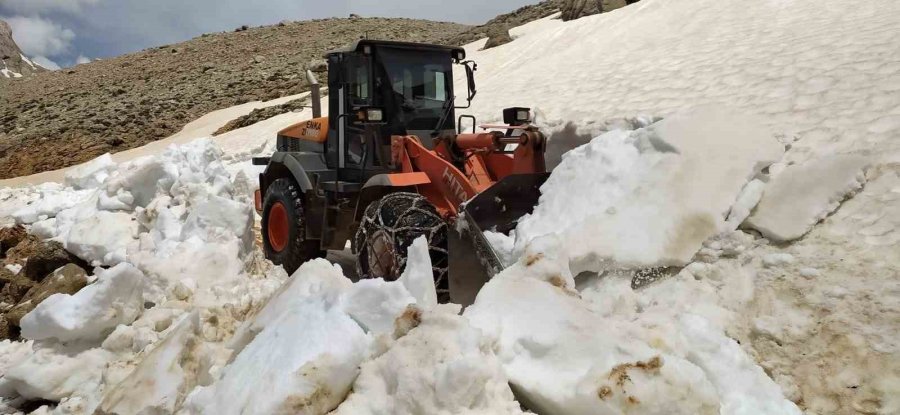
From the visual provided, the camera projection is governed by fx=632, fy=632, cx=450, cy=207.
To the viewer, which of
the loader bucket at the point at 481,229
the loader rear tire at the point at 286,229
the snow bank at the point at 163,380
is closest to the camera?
the snow bank at the point at 163,380

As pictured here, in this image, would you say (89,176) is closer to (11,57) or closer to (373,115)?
(373,115)

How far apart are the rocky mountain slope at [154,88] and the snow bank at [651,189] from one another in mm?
17322

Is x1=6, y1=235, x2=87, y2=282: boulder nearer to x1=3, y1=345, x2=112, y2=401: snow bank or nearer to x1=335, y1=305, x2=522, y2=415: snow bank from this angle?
x1=3, y1=345, x2=112, y2=401: snow bank

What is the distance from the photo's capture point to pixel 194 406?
2.63 metres

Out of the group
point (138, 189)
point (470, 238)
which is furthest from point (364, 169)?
point (138, 189)

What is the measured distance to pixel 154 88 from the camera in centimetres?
2814

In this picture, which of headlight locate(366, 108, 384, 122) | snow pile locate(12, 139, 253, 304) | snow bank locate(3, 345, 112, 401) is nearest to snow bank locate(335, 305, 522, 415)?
snow bank locate(3, 345, 112, 401)

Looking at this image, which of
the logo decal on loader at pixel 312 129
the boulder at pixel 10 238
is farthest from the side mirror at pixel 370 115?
the boulder at pixel 10 238

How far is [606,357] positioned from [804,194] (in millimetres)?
1999

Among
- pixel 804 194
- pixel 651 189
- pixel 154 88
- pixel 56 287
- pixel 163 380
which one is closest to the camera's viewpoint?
pixel 163 380

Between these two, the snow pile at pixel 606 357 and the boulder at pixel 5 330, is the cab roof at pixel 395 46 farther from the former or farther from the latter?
the boulder at pixel 5 330

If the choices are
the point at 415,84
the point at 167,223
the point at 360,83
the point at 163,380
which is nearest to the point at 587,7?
the point at 415,84

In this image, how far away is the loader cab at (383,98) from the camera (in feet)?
17.6

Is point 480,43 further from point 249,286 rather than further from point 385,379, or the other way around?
point 385,379
